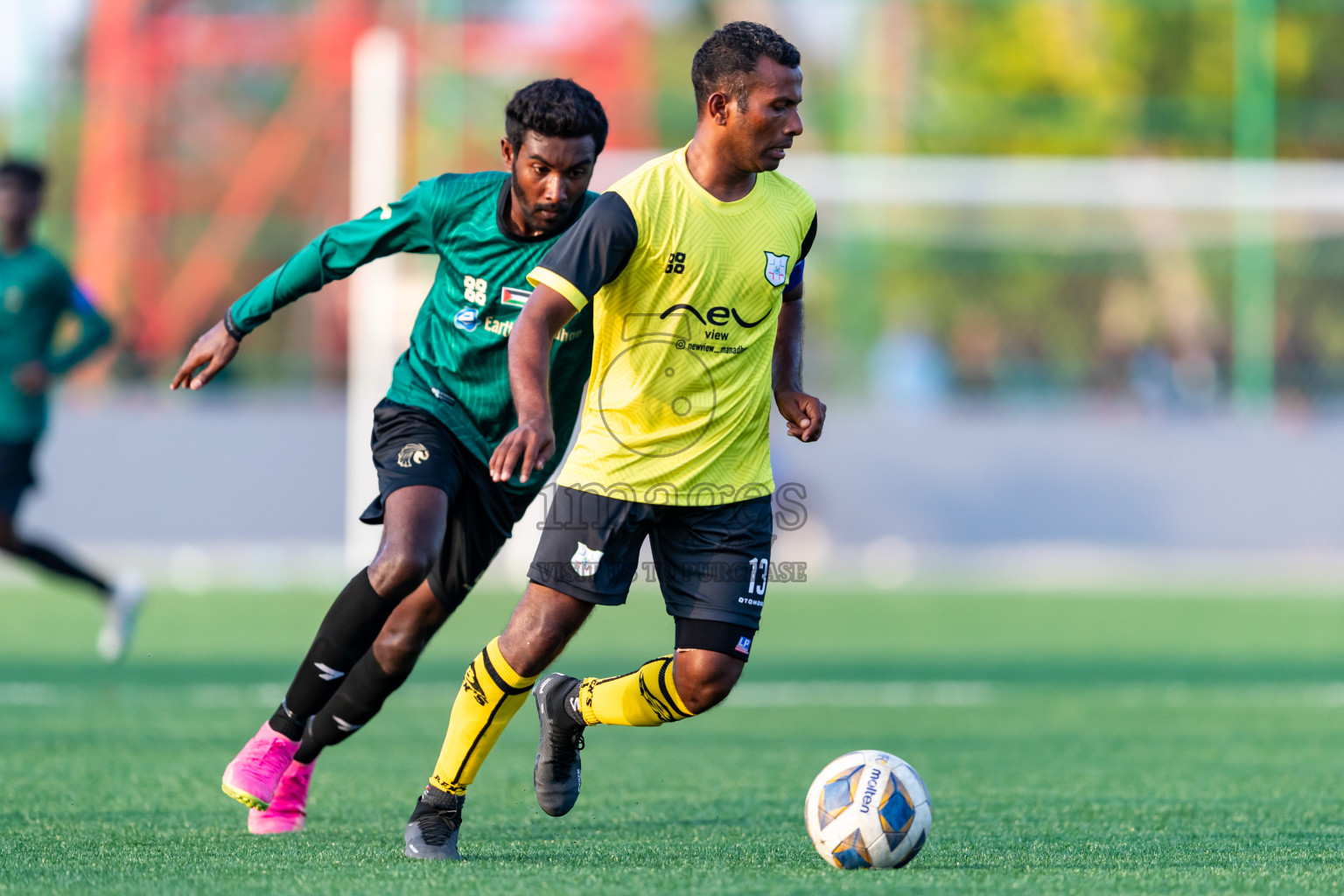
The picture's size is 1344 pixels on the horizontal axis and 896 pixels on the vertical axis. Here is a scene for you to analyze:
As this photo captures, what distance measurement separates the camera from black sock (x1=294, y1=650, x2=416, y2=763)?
200 inches

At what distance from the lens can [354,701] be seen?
16.7ft

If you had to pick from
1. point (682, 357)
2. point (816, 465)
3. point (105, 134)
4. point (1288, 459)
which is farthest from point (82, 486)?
point (682, 357)

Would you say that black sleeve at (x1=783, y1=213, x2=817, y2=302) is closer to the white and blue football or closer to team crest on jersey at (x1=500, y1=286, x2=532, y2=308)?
team crest on jersey at (x1=500, y1=286, x2=532, y2=308)

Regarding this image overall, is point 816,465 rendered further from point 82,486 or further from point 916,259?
point 82,486

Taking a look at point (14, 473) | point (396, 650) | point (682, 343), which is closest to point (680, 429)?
point (682, 343)

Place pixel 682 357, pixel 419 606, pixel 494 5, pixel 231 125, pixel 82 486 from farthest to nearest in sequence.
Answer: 1. pixel 494 5
2. pixel 231 125
3. pixel 82 486
4. pixel 419 606
5. pixel 682 357

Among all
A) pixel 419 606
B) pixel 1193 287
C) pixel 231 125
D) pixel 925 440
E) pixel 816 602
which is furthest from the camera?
pixel 231 125

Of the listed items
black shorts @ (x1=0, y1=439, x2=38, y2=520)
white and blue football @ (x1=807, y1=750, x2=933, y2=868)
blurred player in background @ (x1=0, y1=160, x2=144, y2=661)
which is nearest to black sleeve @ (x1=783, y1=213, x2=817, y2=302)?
white and blue football @ (x1=807, y1=750, x2=933, y2=868)

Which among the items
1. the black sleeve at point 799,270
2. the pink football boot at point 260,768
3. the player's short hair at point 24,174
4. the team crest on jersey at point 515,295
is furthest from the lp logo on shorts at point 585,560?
the player's short hair at point 24,174

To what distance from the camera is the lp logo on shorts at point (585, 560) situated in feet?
15.3

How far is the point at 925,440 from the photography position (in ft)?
55.9

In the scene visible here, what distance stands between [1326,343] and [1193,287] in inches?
64.3

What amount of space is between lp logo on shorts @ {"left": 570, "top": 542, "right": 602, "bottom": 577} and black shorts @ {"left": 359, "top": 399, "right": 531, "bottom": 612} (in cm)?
57

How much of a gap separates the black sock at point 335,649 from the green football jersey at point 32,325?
14.7ft
